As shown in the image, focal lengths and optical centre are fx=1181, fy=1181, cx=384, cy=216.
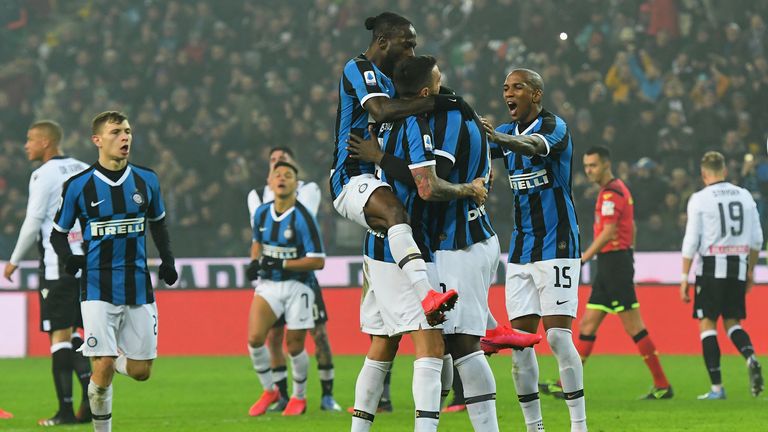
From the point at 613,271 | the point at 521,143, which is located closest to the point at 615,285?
the point at 613,271

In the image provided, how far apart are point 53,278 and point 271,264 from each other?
5.47 feet

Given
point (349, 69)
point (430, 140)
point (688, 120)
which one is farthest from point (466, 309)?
point (688, 120)

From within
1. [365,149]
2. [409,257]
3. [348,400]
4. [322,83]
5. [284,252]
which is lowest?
[348,400]

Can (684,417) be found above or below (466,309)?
below

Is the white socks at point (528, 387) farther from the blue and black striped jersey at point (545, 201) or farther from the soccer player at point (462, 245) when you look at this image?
the soccer player at point (462, 245)

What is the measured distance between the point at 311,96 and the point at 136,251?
34.2 feet

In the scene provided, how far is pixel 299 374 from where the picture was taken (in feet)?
30.6

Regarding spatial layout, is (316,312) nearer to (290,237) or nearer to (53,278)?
(290,237)

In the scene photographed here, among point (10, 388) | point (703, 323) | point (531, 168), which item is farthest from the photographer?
point (10, 388)

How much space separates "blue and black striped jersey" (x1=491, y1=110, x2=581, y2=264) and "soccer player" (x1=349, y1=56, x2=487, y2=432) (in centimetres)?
137

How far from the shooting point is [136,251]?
6980 mm

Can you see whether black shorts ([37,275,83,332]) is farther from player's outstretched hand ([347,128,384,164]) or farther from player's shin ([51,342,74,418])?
player's outstretched hand ([347,128,384,164])

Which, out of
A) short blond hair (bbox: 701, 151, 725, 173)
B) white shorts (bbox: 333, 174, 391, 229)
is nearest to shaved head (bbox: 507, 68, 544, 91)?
white shorts (bbox: 333, 174, 391, 229)

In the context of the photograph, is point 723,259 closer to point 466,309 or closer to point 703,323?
point 703,323
